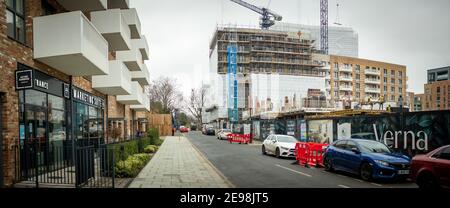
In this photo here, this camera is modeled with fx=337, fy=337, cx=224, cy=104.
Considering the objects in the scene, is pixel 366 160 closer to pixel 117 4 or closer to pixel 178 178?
pixel 178 178

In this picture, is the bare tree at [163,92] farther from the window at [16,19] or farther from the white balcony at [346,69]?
the window at [16,19]

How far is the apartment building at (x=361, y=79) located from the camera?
94000 mm

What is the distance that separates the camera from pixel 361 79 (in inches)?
3846

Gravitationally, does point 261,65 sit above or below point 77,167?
above

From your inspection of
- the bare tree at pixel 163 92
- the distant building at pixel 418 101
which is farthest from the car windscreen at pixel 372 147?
the distant building at pixel 418 101

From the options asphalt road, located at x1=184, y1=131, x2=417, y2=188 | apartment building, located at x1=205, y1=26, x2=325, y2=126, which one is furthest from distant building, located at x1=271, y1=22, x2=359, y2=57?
asphalt road, located at x1=184, y1=131, x2=417, y2=188

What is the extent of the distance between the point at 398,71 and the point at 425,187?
108m

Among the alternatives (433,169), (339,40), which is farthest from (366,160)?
(339,40)

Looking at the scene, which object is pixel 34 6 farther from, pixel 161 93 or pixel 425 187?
pixel 161 93

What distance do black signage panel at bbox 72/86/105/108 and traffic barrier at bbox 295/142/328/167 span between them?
1034cm

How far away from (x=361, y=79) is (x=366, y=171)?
309ft

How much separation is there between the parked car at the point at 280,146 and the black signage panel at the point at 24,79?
12440mm

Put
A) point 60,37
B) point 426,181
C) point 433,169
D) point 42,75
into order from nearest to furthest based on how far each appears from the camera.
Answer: point 433,169
point 426,181
point 60,37
point 42,75
